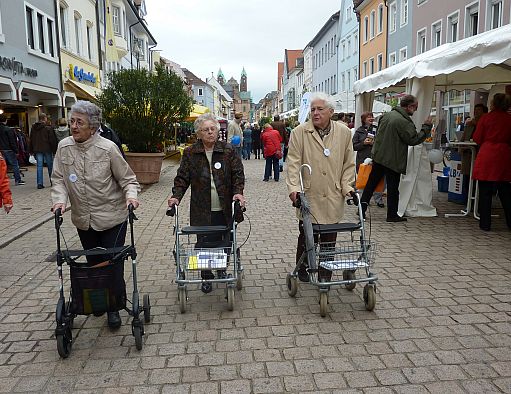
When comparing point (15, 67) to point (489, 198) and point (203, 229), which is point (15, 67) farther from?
point (489, 198)

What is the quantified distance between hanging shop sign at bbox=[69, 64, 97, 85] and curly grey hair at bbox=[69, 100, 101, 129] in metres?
19.6

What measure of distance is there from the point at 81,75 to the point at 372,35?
2088 cm

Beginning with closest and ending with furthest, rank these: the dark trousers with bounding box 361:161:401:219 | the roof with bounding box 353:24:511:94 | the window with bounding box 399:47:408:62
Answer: the roof with bounding box 353:24:511:94, the dark trousers with bounding box 361:161:401:219, the window with bounding box 399:47:408:62

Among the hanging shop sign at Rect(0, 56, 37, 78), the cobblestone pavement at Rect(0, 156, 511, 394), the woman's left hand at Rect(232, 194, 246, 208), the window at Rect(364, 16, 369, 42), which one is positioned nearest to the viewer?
the cobblestone pavement at Rect(0, 156, 511, 394)

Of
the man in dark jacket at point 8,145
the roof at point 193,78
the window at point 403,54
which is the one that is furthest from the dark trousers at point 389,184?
the roof at point 193,78

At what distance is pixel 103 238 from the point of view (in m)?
3.92

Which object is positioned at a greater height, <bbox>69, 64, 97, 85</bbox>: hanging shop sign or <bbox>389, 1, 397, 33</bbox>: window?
<bbox>389, 1, 397, 33</bbox>: window

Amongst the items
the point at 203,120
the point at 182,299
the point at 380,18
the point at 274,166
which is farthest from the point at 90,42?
the point at 182,299

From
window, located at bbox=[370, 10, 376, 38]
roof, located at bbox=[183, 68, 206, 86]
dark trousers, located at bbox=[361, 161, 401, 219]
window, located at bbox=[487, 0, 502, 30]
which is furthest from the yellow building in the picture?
roof, located at bbox=[183, 68, 206, 86]

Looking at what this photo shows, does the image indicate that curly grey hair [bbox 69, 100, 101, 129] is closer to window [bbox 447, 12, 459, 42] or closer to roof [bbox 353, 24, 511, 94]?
roof [bbox 353, 24, 511, 94]

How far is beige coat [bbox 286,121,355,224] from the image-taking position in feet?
14.5

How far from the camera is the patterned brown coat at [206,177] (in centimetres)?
449

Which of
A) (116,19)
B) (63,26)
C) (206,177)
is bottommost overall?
(206,177)

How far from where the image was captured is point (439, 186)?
1134 cm
